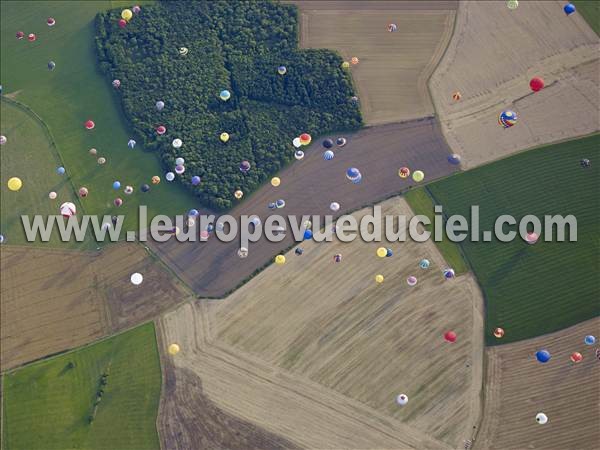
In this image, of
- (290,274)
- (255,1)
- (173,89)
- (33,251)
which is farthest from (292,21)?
(33,251)

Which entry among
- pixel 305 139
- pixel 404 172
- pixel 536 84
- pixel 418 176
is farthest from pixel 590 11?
pixel 305 139

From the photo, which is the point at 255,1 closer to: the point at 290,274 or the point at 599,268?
the point at 290,274

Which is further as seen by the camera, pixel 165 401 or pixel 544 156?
pixel 544 156

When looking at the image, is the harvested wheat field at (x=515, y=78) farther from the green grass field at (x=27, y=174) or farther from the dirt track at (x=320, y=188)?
→ the green grass field at (x=27, y=174)

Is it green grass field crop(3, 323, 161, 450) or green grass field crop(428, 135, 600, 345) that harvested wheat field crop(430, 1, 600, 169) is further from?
green grass field crop(3, 323, 161, 450)

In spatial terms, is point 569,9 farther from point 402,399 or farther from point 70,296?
point 70,296

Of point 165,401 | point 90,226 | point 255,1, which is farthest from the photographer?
point 255,1

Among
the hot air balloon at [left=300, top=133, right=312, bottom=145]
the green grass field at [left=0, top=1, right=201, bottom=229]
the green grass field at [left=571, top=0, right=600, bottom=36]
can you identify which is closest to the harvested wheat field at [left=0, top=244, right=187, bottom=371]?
the green grass field at [left=0, top=1, right=201, bottom=229]
